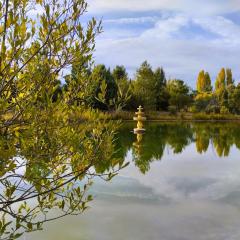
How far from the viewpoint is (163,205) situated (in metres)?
5.25

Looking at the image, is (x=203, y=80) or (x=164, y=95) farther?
(x=203, y=80)

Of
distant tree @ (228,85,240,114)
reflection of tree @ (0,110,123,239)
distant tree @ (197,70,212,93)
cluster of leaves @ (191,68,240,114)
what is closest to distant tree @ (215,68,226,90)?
distant tree @ (197,70,212,93)

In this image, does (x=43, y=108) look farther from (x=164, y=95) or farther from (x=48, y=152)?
(x=164, y=95)

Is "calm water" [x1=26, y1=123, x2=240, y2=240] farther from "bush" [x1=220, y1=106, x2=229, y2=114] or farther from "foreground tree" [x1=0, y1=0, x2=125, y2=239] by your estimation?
"bush" [x1=220, y1=106, x2=229, y2=114]

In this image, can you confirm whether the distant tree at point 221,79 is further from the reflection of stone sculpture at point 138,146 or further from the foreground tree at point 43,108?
the foreground tree at point 43,108

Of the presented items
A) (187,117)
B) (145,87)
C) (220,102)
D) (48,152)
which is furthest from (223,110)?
(48,152)

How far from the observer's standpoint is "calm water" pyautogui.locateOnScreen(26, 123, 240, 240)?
409 cm

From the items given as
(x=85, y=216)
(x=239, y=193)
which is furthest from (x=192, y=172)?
(x=85, y=216)

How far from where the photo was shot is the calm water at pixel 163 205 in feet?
13.4

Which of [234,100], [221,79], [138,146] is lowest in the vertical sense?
[138,146]

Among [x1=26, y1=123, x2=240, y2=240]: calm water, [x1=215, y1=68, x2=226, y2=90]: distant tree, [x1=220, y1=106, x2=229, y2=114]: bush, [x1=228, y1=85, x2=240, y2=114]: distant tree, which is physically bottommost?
[x1=26, y1=123, x2=240, y2=240]: calm water

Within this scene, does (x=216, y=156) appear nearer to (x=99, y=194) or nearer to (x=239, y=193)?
(x=239, y=193)

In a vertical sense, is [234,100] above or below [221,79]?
below

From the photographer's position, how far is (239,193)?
6.00 m
